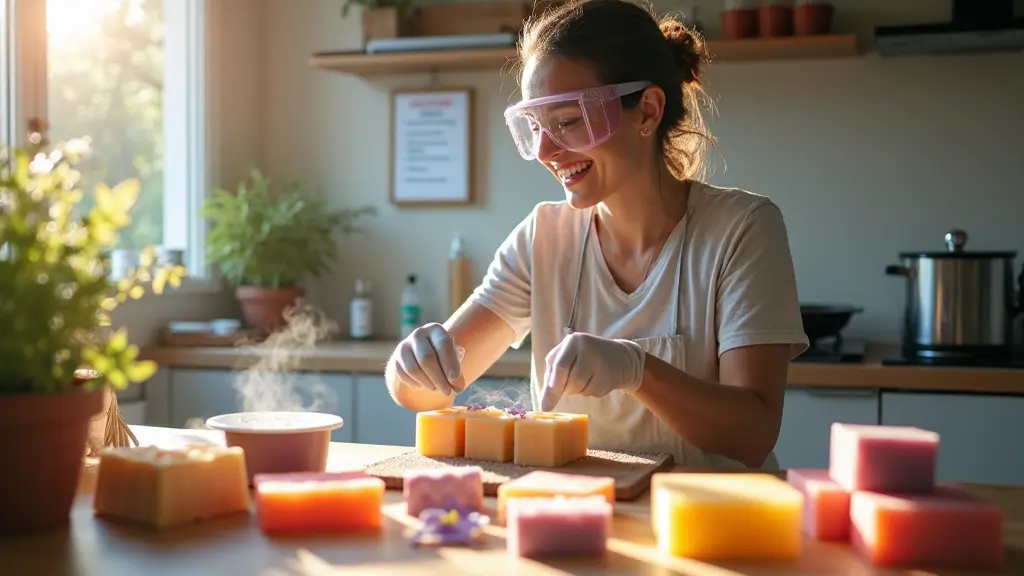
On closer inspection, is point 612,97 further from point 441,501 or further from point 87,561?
point 87,561

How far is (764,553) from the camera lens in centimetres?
103

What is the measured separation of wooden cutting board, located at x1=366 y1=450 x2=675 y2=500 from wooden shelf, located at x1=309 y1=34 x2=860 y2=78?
72.7 inches

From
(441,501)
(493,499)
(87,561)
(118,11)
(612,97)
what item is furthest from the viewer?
(118,11)

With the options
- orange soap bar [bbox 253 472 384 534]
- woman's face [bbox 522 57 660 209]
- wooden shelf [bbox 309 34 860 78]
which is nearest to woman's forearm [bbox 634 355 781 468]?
woman's face [bbox 522 57 660 209]

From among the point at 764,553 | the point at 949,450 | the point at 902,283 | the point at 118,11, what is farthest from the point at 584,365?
the point at 118,11

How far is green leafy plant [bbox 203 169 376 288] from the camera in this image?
333 centimetres

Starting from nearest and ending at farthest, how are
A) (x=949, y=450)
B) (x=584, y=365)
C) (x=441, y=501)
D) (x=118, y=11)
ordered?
(x=441, y=501) < (x=584, y=365) < (x=949, y=450) < (x=118, y=11)

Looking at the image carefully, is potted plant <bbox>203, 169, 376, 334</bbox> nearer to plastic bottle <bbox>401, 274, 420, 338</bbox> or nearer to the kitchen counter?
plastic bottle <bbox>401, 274, 420, 338</bbox>

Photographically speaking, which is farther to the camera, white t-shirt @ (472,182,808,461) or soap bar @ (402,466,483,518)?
white t-shirt @ (472,182,808,461)

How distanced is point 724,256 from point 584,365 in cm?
47

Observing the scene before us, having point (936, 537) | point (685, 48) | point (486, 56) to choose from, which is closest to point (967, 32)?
point (685, 48)

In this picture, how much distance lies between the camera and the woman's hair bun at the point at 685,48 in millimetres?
1958

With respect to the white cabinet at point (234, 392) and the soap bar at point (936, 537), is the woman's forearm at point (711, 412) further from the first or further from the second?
the white cabinet at point (234, 392)

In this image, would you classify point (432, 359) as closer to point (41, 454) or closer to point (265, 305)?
point (41, 454)
